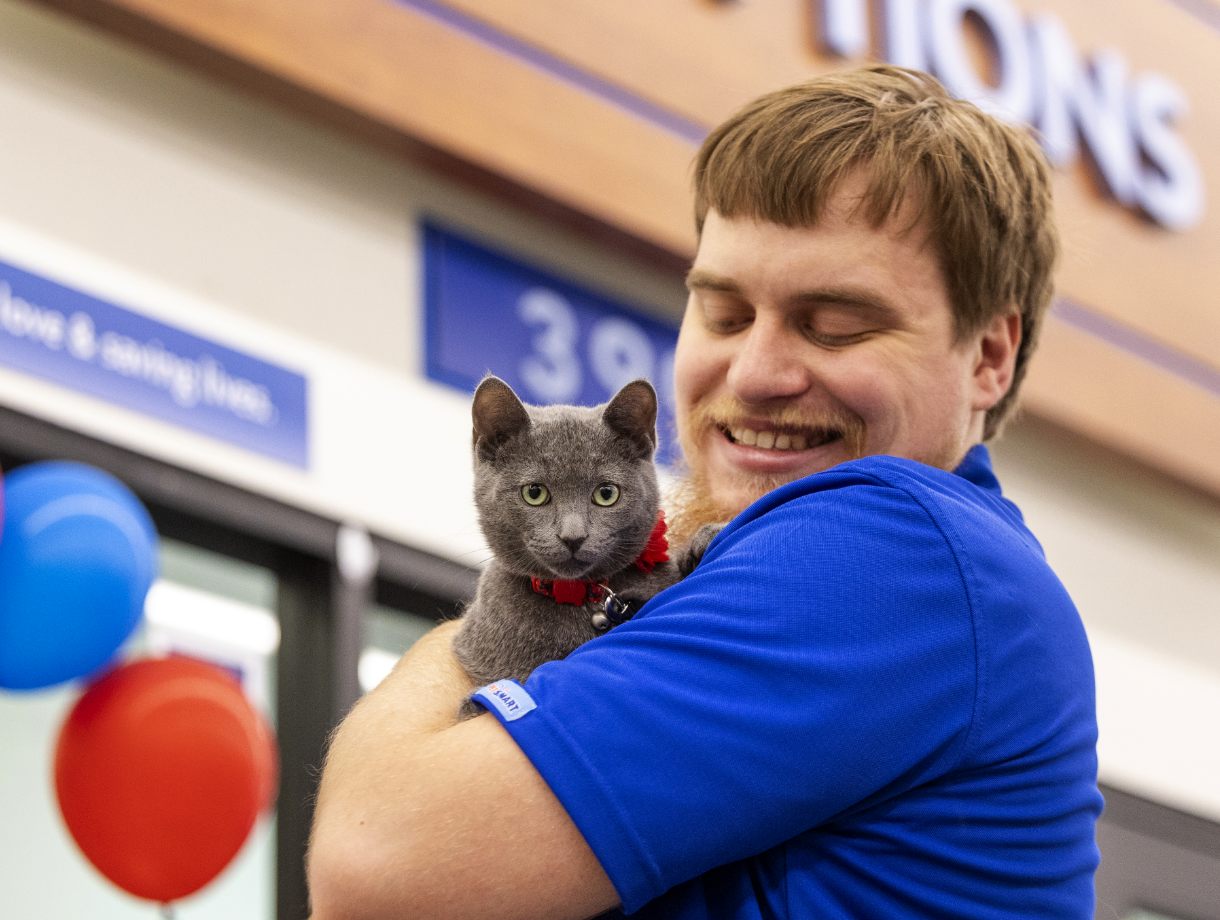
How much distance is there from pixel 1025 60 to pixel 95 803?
141 inches

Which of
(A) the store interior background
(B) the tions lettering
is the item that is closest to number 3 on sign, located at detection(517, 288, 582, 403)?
(A) the store interior background

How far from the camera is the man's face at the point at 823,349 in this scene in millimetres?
1174

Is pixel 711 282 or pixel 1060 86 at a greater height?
pixel 1060 86

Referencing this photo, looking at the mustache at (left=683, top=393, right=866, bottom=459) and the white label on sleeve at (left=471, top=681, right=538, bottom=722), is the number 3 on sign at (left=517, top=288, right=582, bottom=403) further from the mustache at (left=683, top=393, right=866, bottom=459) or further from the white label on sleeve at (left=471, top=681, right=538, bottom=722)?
the white label on sleeve at (left=471, top=681, right=538, bottom=722)

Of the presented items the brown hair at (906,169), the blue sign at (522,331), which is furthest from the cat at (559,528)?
the blue sign at (522,331)

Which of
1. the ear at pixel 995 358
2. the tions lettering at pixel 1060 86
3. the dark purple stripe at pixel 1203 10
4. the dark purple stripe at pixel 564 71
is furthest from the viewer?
the dark purple stripe at pixel 1203 10

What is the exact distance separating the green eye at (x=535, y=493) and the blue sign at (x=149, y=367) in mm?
1519

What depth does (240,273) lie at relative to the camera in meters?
2.77

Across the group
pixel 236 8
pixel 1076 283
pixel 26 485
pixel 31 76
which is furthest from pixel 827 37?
pixel 26 485

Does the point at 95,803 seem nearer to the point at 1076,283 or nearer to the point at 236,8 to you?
the point at 236,8

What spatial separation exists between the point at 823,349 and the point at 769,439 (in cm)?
10

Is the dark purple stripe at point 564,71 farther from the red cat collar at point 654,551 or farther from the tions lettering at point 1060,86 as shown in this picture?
the red cat collar at point 654,551

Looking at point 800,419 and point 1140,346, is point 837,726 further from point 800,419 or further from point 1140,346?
point 1140,346

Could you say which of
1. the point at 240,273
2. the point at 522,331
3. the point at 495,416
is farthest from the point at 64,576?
the point at 522,331
